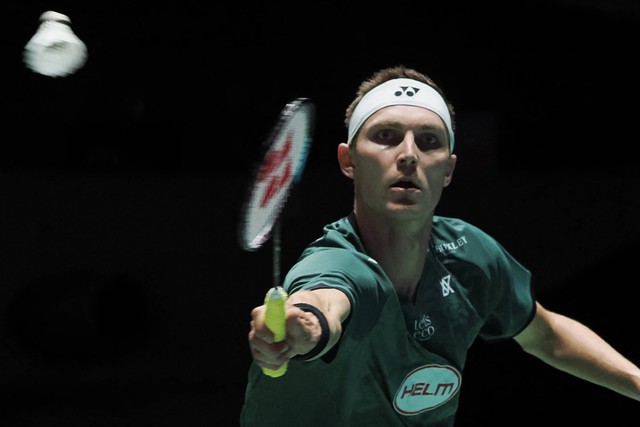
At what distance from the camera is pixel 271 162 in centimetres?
182

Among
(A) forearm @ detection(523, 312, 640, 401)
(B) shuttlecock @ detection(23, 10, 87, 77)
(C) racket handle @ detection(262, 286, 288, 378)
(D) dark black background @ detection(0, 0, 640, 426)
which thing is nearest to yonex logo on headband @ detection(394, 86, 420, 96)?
(A) forearm @ detection(523, 312, 640, 401)

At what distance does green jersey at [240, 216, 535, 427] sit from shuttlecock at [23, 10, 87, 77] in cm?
106

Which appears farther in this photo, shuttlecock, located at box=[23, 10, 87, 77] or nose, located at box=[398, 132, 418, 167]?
shuttlecock, located at box=[23, 10, 87, 77]

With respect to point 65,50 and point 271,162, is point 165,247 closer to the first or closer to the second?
Result: point 65,50

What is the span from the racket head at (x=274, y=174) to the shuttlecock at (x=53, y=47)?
114cm

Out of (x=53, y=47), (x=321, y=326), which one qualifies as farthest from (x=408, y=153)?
(x=53, y=47)

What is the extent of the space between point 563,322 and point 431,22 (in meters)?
1.89

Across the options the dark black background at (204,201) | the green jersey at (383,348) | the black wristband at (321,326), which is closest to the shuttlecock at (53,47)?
the dark black background at (204,201)

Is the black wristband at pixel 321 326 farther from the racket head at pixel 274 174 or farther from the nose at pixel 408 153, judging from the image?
the nose at pixel 408 153

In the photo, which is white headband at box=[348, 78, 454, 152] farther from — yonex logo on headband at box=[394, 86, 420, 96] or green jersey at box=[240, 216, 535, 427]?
green jersey at box=[240, 216, 535, 427]

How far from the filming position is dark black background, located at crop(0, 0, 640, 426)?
11.8ft

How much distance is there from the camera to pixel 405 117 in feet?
7.28

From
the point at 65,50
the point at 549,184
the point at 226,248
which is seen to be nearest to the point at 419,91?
the point at 65,50

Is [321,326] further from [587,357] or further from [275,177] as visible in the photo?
[587,357]
